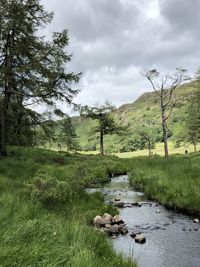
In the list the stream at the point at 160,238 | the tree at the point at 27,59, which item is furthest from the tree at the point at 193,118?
the stream at the point at 160,238

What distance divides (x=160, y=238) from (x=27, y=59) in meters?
24.6

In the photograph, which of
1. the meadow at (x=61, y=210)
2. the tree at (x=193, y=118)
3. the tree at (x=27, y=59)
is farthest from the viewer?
the tree at (x=193, y=118)

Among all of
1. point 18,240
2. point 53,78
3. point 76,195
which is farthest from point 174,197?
point 53,78

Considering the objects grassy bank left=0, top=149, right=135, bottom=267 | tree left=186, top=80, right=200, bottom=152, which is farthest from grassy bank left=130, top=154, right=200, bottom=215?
tree left=186, top=80, right=200, bottom=152

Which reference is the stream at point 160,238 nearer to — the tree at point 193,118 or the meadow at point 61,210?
the meadow at point 61,210

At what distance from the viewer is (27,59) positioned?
109 ft

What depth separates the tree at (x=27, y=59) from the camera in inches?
1220

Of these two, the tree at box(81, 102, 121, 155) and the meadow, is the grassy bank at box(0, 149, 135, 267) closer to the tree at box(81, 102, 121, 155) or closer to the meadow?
the meadow

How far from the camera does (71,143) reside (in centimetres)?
11081

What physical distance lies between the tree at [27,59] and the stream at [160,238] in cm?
1713

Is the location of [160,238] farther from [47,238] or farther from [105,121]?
[105,121]

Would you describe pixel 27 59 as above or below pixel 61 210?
above

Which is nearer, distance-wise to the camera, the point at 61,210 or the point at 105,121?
the point at 61,210

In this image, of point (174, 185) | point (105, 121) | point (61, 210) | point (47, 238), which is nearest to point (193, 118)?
point (105, 121)
